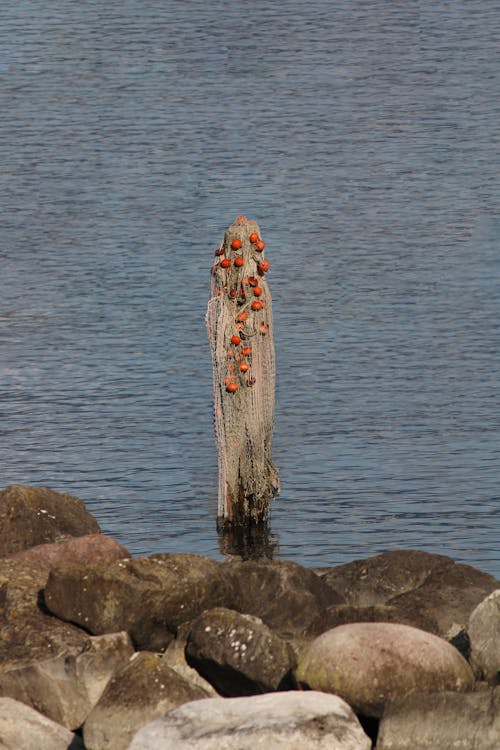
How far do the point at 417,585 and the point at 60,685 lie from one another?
493cm

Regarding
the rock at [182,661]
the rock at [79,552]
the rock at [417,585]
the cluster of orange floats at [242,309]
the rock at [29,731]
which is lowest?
the rock at [417,585]

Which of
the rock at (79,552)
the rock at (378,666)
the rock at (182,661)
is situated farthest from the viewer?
the rock at (79,552)

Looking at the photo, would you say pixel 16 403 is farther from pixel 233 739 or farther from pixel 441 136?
pixel 441 136

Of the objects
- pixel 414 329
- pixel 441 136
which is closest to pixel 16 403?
pixel 414 329

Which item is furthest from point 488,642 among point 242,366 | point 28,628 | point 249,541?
point 249,541

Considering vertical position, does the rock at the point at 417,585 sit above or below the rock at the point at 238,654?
below

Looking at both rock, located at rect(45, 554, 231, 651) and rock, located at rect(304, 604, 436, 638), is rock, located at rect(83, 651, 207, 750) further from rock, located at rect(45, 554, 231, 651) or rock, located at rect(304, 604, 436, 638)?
rock, located at rect(304, 604, 436, 638)

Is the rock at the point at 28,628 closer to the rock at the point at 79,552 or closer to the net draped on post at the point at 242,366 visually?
the rock at the point at 79,552

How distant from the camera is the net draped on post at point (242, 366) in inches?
938

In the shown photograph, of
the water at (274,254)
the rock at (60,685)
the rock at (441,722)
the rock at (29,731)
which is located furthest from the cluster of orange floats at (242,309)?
the rock at (441,722)

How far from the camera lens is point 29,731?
53.7ft

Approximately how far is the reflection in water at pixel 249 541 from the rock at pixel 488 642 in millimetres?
6826

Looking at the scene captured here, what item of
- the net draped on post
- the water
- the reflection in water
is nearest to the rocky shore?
the reflection in water

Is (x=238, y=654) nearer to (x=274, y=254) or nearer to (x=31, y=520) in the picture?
(x=31, y=520)
